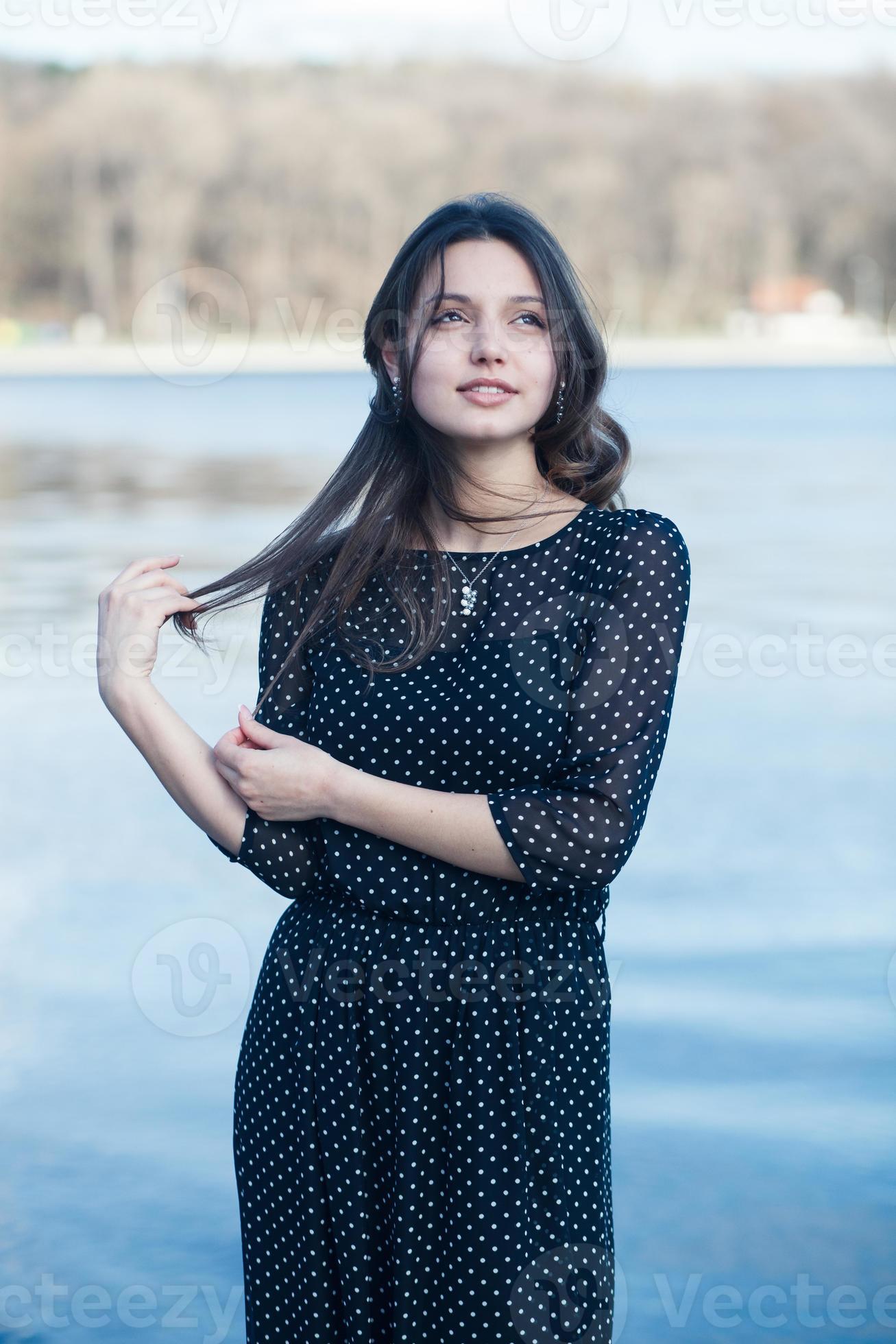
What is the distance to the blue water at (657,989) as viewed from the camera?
2645 millimetres

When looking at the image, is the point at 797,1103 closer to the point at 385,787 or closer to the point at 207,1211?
the point at 207,1211

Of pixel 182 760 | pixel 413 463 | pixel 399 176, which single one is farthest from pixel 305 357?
pixel 182 760

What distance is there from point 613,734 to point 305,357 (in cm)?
3957

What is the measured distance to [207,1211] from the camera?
2.83m

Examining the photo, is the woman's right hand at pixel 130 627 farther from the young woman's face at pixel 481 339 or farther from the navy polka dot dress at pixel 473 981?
the young woman's face at pixel 481 339

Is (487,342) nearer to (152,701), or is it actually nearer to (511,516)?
(511,516)

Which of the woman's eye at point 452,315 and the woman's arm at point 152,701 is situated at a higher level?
the woman's eye at point 452,315

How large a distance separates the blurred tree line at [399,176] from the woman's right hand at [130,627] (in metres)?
51.0

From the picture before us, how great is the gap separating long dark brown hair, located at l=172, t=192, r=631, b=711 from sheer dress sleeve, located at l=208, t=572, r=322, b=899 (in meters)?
0.02

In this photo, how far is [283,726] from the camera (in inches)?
67.0

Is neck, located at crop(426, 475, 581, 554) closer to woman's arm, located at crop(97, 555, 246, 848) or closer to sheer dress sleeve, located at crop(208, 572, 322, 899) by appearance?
sheer dress sleeve, located at crop(208, 572, 322, 899)

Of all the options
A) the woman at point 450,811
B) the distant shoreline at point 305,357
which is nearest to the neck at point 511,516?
the woman at point 450,811

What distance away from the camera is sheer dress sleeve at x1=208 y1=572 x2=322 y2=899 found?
1.65 metres

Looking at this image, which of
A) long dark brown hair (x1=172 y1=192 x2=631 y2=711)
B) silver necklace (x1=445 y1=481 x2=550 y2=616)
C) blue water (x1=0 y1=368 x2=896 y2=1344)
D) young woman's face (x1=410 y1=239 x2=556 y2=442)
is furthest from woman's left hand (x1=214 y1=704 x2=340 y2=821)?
blue water (x1=0 y1=368 x2=896 y2=1344)
